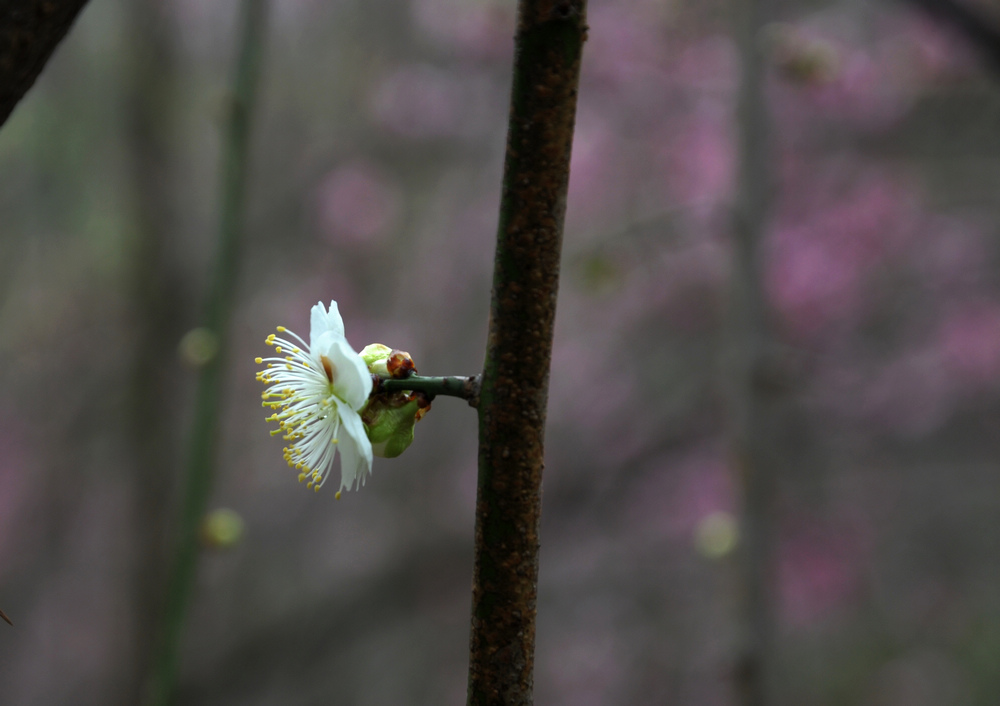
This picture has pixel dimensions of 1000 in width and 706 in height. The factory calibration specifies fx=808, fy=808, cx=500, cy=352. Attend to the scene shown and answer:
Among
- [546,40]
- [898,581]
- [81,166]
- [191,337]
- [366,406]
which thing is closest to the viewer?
[546,40]

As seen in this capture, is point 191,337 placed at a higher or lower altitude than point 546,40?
higher

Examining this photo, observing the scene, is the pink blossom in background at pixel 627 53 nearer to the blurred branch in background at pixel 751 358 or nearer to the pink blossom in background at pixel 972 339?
the pink blossom in background at pixel 972 339

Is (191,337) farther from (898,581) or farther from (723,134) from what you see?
(898,581)

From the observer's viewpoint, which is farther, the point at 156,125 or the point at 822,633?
the point at 822,633

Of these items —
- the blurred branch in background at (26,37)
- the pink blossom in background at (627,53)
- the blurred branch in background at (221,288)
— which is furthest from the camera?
the pink blossom in background at (627,53)

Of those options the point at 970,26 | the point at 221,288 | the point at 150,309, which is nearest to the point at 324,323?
the point at 221,288

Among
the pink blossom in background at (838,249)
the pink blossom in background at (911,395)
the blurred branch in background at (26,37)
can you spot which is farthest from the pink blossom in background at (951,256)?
the blurred branch in background at (26,37)

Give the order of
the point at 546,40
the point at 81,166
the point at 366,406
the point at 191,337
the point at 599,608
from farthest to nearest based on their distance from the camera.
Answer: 1. the point at 599,608
2. the point at 81,166
3. the point at 191,337
4. the point at 366,406
5. the point at 546,40

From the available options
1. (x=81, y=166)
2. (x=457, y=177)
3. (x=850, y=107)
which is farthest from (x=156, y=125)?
(x=850, y=107)
